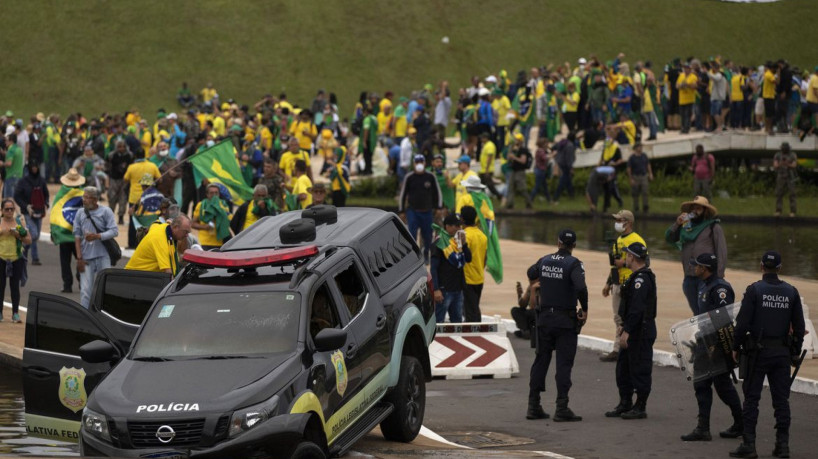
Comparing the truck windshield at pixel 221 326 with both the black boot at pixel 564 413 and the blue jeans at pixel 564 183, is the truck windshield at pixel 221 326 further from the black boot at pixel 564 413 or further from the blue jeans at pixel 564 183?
the blue jeans at pixel 564 183

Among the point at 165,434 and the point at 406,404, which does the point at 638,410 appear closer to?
the point at 406,404

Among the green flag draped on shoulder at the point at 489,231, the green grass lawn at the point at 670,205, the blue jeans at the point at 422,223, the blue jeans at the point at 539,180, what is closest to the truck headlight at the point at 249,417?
the green flag draped on shoulder at the point at 489,231

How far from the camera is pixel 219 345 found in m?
9.98

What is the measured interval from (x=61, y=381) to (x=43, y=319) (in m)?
0.60

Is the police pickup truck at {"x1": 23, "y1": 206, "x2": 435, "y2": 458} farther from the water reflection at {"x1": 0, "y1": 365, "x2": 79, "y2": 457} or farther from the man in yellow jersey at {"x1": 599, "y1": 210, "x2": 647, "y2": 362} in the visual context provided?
the man in yellow jersey at {"x1": 599, "y1": 210, "x2": 647, "y2": 362}

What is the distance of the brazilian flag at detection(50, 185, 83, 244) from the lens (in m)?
19.9

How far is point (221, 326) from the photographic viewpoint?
10.1 metres

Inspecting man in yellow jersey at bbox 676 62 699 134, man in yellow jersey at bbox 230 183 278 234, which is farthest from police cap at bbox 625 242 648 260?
man in yellow jersey at bbox 676 62 699 134

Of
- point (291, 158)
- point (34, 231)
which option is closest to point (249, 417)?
point (34, 231)

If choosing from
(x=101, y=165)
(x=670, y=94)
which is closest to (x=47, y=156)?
(x=101, y=165)

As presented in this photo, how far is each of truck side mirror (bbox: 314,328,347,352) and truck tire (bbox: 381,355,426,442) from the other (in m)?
1.63

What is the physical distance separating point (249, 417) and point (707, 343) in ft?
14.4

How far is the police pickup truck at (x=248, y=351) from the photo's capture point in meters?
9.14

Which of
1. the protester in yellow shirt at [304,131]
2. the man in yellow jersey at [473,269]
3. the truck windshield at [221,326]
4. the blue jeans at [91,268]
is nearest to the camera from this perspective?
the truck windshield at [221,326]
